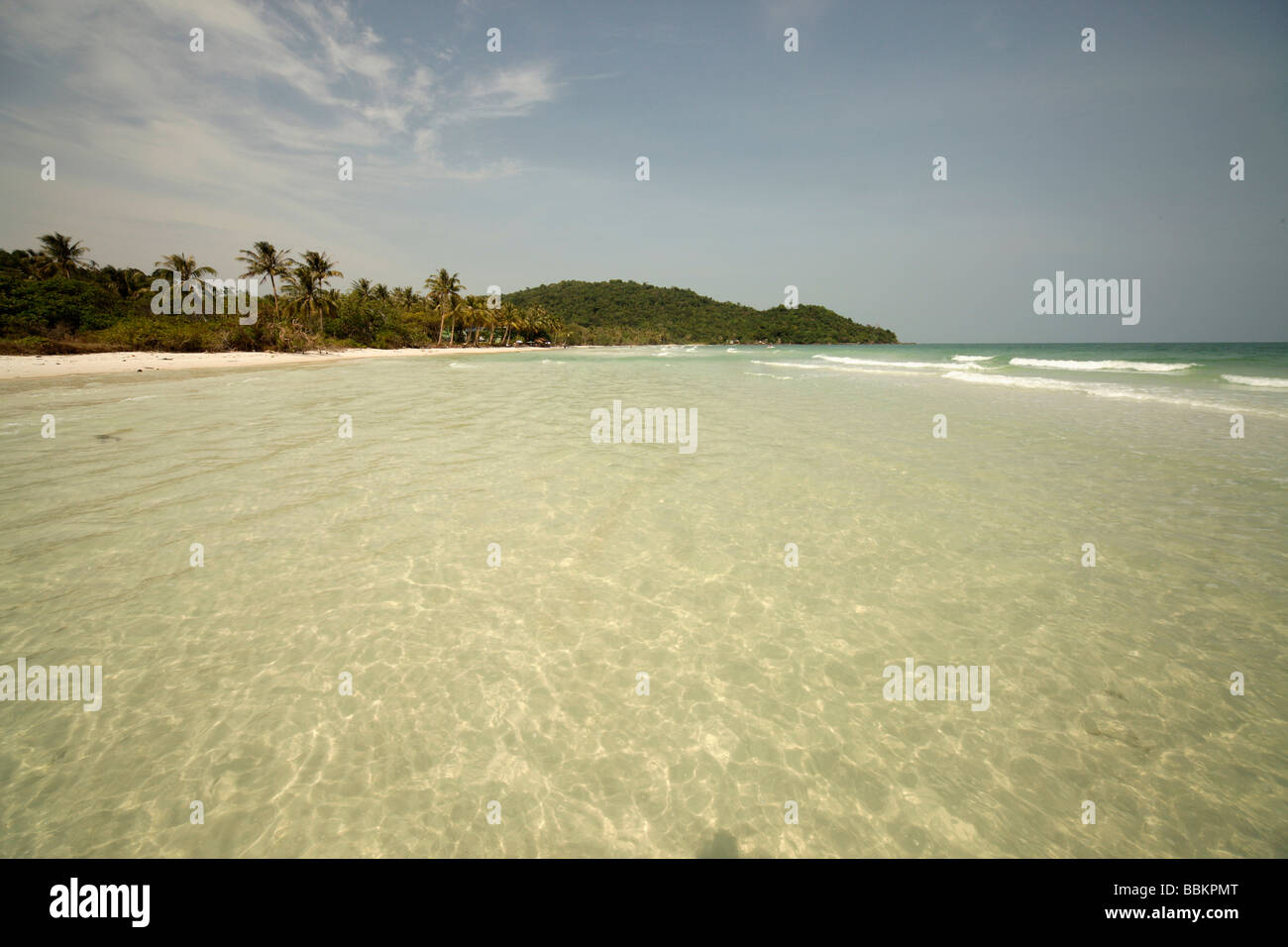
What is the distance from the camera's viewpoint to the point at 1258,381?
27.7m

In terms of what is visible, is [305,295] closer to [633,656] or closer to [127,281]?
[127,281]

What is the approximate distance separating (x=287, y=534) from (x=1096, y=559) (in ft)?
34.6

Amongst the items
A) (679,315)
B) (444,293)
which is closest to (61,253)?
(444,293)

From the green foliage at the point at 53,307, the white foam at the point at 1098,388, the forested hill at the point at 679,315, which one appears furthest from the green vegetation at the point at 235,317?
the white foam at the point at 1098,388

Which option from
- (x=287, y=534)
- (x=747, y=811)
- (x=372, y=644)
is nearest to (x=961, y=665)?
(x=747, y=811)

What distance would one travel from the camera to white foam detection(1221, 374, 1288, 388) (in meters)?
26.5

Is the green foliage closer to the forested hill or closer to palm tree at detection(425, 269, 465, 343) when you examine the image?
palm tree at detection(425, 269, 465, 343)

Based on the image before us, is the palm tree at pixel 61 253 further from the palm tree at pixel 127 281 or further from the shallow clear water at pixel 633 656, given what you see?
the shallow clear water at pixel 633 656

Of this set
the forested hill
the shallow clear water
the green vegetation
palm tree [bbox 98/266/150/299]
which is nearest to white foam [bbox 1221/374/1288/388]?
the shallow clear water

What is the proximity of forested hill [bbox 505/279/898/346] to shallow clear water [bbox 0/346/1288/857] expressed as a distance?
152367 millimetres

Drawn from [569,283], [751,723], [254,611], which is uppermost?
[569,283]

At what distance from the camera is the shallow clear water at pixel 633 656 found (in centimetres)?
288
